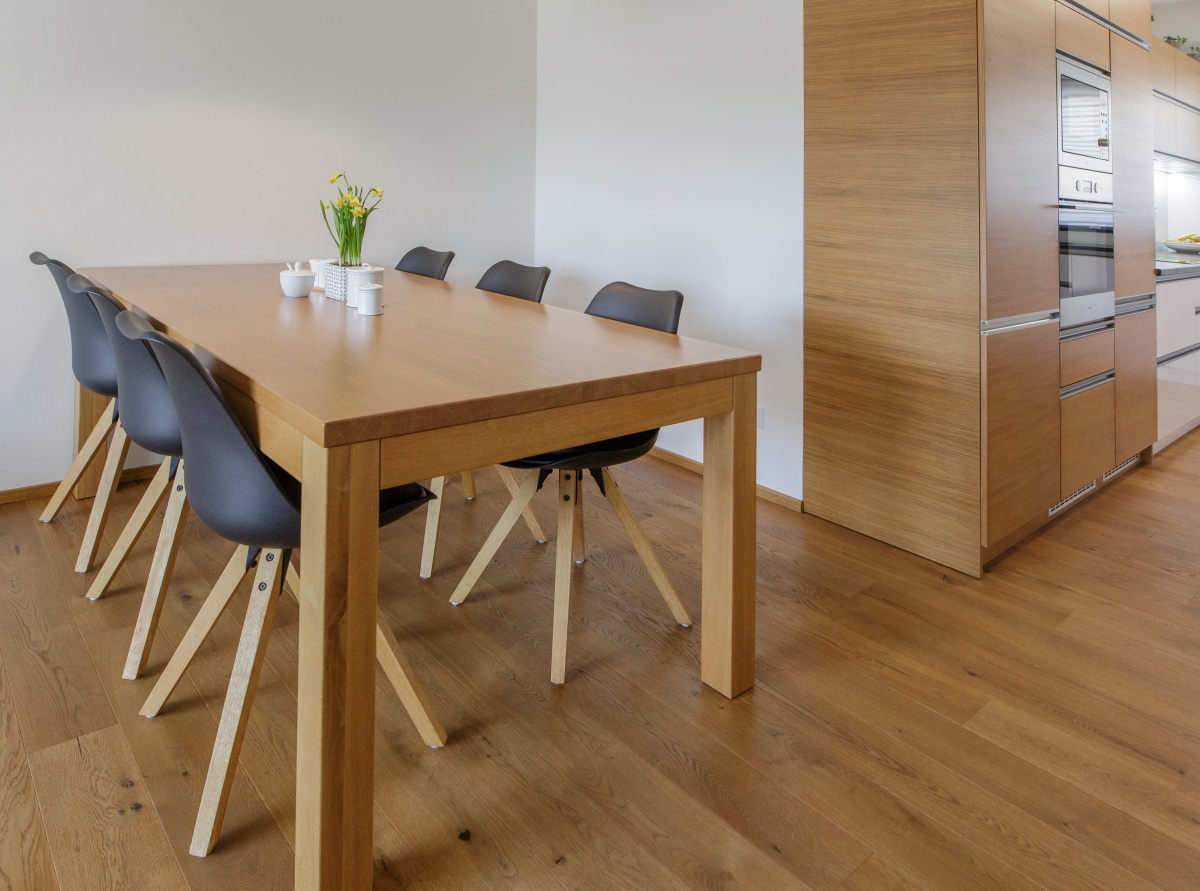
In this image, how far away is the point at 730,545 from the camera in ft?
6.28

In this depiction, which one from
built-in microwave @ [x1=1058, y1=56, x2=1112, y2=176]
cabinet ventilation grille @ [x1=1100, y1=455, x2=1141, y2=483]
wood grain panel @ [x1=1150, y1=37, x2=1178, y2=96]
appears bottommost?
cabinet ventilation grille @ [x1=1100, y1=455, x2=1141, y2=483]

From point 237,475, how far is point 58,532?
1934mm

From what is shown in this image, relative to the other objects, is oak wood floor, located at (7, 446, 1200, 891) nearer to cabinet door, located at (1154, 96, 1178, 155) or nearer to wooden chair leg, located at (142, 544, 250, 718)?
wooden chair leg, located at (142, 544, 250, 718)

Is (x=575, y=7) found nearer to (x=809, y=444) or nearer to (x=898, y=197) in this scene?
(x=898, y=197)

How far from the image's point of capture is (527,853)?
1.50 meters

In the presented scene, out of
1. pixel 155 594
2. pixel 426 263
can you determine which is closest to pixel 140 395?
pixel 155 594

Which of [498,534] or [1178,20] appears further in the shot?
[1178,20]

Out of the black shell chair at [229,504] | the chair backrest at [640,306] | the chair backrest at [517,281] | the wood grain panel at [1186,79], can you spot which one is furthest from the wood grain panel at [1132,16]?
the black shell chair at [229,504]

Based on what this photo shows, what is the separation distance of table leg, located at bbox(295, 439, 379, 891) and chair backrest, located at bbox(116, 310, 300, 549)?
0.21 m

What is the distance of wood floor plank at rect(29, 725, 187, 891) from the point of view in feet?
4.69

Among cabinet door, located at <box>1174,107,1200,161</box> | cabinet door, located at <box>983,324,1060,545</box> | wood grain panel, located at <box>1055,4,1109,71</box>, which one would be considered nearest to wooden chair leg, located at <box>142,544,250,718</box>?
cabinet door, located at <box>983,324,1060,545</box>

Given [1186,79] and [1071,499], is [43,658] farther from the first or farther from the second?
[1186,79]

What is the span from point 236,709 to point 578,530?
3.97 feet

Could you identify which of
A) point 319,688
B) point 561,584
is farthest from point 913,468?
point 319,688
